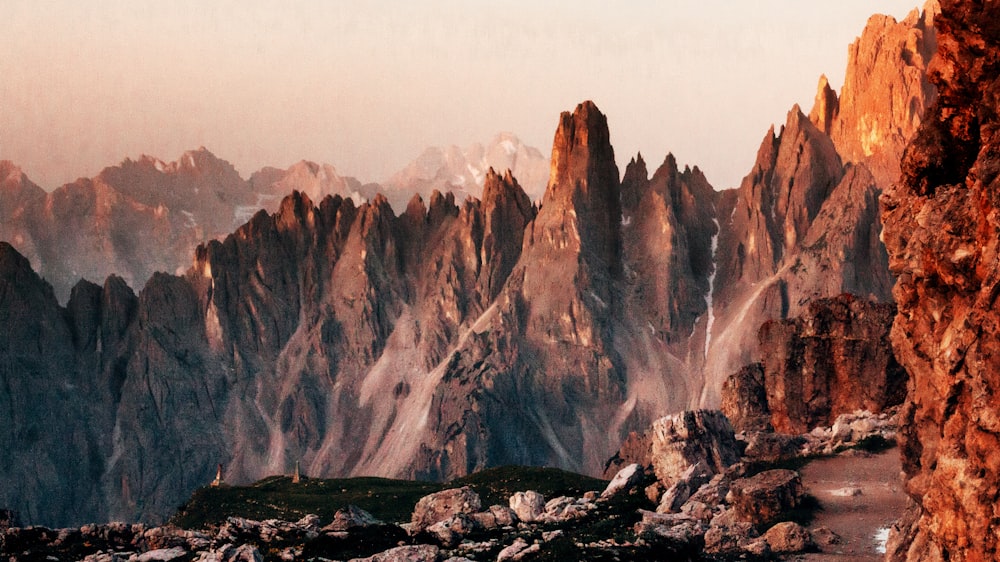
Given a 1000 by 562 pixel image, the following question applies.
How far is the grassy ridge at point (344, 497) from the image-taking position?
9544cm

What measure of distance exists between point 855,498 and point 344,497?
4113cm

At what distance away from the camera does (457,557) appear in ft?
212

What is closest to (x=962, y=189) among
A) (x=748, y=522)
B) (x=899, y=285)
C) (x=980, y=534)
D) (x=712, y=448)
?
(x=899, y=285)

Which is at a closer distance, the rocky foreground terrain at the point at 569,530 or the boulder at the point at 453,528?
the rocky foreground terrain at the point at 569,530

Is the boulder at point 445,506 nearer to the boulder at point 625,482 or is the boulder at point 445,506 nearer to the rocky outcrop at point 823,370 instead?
the boulder at point 625,482

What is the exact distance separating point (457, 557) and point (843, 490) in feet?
82.5

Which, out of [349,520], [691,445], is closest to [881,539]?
[691,445]

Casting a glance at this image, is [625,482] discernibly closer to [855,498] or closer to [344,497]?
[855,498]

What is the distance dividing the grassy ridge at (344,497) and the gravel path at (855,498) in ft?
48.1

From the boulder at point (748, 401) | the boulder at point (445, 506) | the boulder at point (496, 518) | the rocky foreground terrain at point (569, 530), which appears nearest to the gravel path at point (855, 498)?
the rocky foreground terrain at point (569, 530)

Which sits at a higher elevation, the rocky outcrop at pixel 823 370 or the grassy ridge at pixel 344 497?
the rocky outcrop at pixel 823 370

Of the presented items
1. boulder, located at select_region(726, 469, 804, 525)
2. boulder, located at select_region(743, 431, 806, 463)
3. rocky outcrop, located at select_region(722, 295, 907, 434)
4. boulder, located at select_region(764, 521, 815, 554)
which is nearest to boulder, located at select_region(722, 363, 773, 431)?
rocky outcrop, located at select_region(722, 295, 907, 434)

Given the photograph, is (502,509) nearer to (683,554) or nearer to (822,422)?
(683,554)

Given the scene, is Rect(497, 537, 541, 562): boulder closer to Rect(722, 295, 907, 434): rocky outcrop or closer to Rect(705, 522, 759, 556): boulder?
Rect(705, 522, 759, 556): boulder
